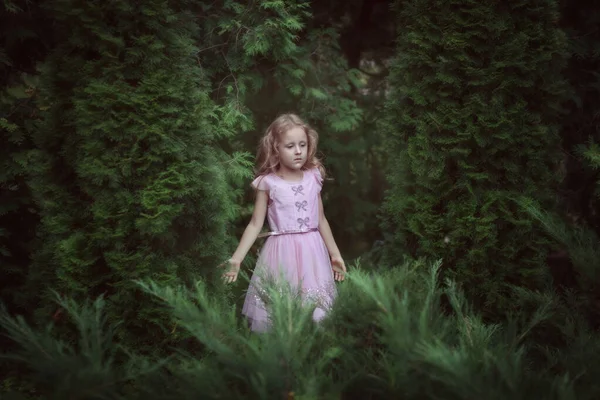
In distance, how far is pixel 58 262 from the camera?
11.6ft

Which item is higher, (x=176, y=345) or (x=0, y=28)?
(x=0, y=28)

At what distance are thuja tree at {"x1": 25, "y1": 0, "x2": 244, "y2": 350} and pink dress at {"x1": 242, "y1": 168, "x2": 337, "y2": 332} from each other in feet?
2.50

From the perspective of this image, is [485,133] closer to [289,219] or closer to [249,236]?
[289,219]

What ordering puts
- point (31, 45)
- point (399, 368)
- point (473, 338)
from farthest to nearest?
point (31, 45)
point (473, 338)
point (399, 368)

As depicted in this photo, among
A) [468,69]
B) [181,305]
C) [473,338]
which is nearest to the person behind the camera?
[181,305]

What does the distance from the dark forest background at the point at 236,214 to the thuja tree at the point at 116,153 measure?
0.5 inches

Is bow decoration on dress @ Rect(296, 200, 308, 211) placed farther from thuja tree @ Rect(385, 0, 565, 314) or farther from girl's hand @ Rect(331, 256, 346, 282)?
thuja tree @ Rect(385, 0, 565, 314)

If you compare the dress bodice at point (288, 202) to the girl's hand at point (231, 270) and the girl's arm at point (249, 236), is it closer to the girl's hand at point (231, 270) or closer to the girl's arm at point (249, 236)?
the girl's arm at point (249, 236)

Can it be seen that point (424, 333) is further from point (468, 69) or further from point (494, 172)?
point (468, 69)

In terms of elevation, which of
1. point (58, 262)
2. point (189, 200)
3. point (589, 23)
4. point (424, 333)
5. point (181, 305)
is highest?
point (589, 23)

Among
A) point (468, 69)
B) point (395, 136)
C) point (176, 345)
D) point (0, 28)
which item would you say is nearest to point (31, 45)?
point (0, 28)

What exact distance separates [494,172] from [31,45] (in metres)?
3.85

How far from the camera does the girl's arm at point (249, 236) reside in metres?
4.09

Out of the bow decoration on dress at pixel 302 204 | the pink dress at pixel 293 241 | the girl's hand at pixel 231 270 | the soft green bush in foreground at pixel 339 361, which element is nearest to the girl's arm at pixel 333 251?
the pink dress at pixel 293 241
